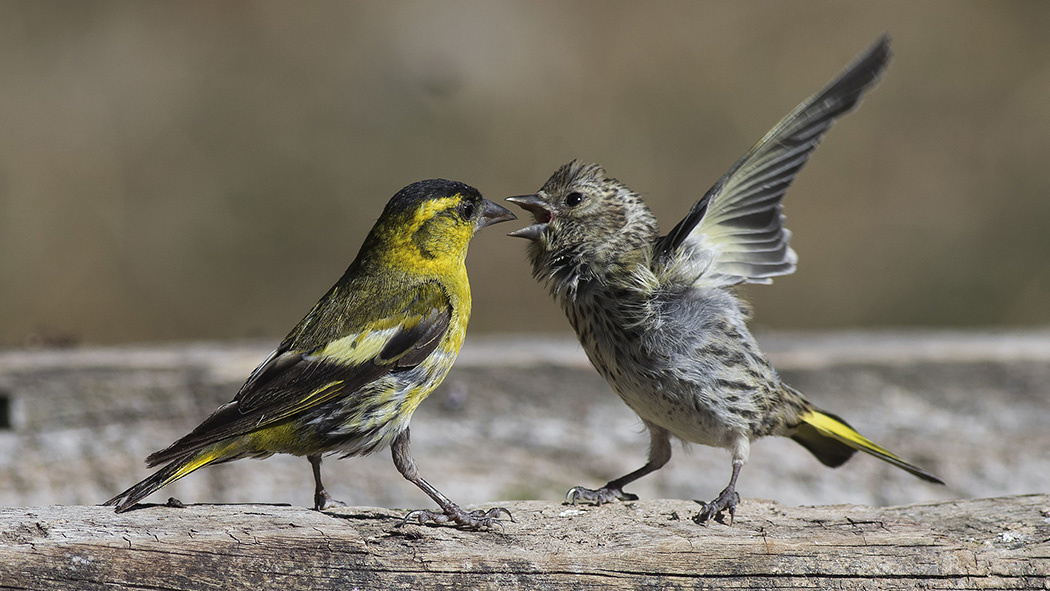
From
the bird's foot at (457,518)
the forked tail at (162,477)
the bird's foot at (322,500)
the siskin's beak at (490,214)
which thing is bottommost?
the forked tail at (162,477)

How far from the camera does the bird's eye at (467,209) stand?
375 cm

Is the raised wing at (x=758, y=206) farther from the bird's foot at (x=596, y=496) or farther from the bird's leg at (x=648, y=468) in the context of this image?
the bird's foot at (x=596, y=496)

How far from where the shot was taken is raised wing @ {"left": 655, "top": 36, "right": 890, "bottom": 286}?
3389 millimetres

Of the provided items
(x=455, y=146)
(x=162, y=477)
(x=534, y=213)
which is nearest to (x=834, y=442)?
(x=534, y=213)

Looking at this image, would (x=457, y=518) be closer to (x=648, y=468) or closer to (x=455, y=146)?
(x=648, y=468)

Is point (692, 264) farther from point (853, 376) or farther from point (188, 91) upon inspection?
point (188, 91)

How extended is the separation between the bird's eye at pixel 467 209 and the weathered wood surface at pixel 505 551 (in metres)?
1.16

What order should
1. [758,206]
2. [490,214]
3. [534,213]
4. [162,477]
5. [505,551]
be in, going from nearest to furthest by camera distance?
[505,551], [162,477], [758,206], [490,214], [534,213]

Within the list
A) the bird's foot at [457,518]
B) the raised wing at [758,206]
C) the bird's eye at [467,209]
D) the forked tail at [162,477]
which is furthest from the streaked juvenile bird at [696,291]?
the forked tail at [162,477]

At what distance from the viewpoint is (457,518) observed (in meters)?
2.89

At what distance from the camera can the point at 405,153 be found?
9.06 metres

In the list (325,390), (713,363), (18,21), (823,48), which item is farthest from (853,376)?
(18,21)

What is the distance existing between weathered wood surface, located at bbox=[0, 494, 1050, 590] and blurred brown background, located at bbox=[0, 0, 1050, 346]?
5.64 m

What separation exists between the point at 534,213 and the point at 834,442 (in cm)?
141
